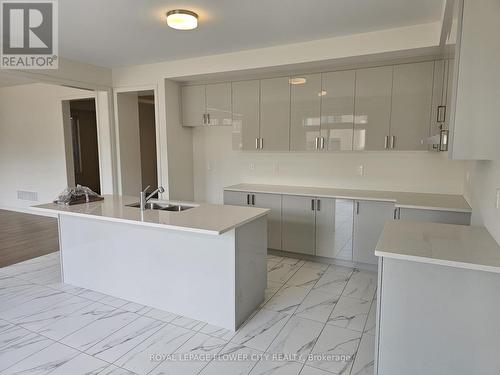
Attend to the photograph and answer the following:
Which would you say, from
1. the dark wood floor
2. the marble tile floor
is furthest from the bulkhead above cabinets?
the dark wood floor

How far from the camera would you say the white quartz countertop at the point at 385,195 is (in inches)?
119

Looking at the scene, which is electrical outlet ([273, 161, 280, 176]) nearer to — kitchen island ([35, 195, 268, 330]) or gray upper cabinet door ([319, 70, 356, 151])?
gray upper cabinet door ([319, 70, 356, 151])

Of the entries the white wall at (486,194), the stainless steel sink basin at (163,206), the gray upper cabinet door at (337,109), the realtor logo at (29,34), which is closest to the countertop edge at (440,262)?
the white wall at (486,194)

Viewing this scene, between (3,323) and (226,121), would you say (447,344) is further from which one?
(226,121)

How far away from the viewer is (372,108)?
358cm

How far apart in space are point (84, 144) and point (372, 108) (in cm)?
690

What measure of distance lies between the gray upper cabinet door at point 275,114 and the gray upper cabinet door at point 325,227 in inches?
35.0

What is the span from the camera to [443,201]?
323 cm

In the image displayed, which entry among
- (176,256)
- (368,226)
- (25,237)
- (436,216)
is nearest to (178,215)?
(176,256)

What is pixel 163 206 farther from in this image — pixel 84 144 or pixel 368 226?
pixel 84 144

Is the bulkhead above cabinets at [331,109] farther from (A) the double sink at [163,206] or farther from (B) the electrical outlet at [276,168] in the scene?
(A) the double sink at [163,206]

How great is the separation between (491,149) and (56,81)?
15.5 feet

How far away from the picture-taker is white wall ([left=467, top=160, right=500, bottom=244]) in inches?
75.8

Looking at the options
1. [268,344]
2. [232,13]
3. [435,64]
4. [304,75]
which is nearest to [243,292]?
[268,344]
